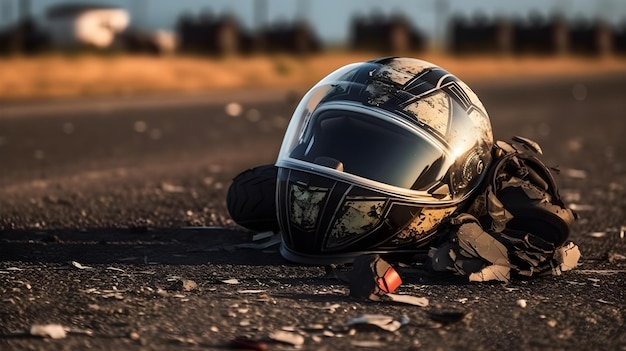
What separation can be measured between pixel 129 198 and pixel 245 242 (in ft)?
8.26

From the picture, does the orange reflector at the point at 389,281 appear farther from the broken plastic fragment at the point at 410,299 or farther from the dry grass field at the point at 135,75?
the dry grass field at the point at 135,75

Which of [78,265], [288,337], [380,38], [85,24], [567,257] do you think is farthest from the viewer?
[85,24]

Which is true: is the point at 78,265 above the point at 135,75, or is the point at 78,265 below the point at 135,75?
above

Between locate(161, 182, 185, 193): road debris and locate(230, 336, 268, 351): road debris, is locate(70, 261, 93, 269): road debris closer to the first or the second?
locate(230, 336, 268, 351): road debris

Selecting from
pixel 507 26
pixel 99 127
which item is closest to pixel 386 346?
pixel 99 127

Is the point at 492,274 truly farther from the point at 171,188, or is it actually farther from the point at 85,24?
the point at 85,24

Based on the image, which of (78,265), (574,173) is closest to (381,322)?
(78,265)

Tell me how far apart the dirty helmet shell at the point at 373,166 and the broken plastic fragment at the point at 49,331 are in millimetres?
1855

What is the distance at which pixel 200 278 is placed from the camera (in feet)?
20.3

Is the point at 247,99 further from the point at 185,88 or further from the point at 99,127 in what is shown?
the point at 99,127

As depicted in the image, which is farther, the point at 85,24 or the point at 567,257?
the point at 85,24

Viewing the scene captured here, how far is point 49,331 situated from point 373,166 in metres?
2.16

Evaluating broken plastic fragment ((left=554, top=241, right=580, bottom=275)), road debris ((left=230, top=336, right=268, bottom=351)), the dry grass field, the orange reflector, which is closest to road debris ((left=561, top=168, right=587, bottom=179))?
broken plastic fragment ((left=554, top=241, right=580, bottom=275))

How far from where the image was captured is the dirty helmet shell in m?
6.22
